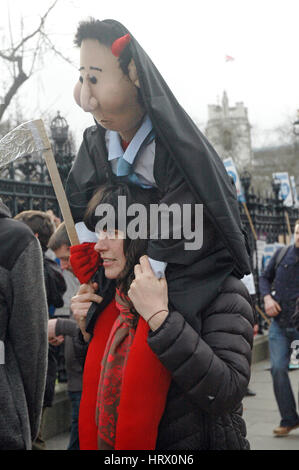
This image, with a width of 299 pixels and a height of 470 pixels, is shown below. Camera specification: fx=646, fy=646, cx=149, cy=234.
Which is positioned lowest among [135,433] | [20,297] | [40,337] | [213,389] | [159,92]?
[135,433]

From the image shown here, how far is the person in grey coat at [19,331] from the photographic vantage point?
2072 millimetres

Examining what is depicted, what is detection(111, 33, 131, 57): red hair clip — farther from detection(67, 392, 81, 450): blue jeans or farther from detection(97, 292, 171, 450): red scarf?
detection(67, 392, 81, 450): blue jeans

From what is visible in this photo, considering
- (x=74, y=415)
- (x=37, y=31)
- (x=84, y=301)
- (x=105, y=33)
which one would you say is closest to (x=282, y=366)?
(x=74, y=415)

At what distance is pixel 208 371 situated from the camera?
2.07 metres

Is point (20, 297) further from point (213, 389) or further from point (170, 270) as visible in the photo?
point (213, 389)

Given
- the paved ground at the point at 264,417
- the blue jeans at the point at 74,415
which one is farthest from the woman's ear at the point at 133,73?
the paved ground at the point at 264,417

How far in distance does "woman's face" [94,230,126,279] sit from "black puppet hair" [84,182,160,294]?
19 mm

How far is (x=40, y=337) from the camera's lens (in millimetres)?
2184

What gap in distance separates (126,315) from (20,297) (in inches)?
14.2

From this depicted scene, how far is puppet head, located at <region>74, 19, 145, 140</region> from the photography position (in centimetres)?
225

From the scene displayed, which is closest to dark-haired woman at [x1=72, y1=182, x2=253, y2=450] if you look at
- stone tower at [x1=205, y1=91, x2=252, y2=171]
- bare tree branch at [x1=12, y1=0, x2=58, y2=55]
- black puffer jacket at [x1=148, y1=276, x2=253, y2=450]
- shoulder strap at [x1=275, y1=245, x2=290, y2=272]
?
black puffer jacket at [x1=148, y1=276, x2=253, y2=450]

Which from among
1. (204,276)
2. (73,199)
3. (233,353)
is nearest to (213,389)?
(233,353)

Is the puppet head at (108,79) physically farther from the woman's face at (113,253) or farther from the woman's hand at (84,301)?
the woman's hand at (84,301)

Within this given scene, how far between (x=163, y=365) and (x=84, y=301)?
42 cm
